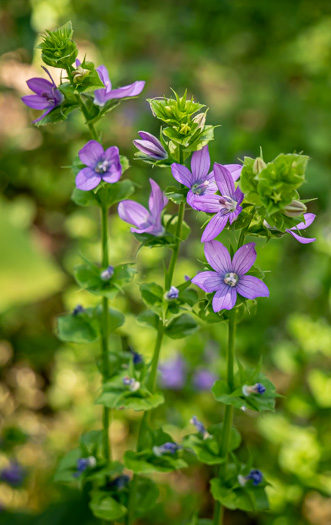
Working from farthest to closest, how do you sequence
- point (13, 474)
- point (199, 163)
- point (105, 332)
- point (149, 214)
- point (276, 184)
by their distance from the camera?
point (13, 474) → point (105, 332) → point (149, 214) → point (199, 163) → point (276, 184)

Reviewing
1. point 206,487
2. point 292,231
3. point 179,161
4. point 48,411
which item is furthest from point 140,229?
point 48,411

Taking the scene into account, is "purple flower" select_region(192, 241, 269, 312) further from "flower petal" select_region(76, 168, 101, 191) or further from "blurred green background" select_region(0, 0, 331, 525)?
"blurred green background" select_region(0, 0, 331, 525)

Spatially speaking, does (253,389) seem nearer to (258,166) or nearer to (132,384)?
(132,384)

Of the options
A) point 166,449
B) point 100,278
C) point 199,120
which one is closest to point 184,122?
point 199,120

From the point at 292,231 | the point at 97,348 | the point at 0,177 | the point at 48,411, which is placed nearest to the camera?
the point at 292,231

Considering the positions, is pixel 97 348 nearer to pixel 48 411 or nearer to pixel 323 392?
pixel 48 411

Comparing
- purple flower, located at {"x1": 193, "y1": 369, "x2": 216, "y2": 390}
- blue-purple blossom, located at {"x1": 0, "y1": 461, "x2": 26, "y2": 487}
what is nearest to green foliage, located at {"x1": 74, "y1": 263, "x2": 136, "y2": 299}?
blue-purple blossom, located at {"x1": 0, "y1": 461, "x2": 26, "y2": 487}
